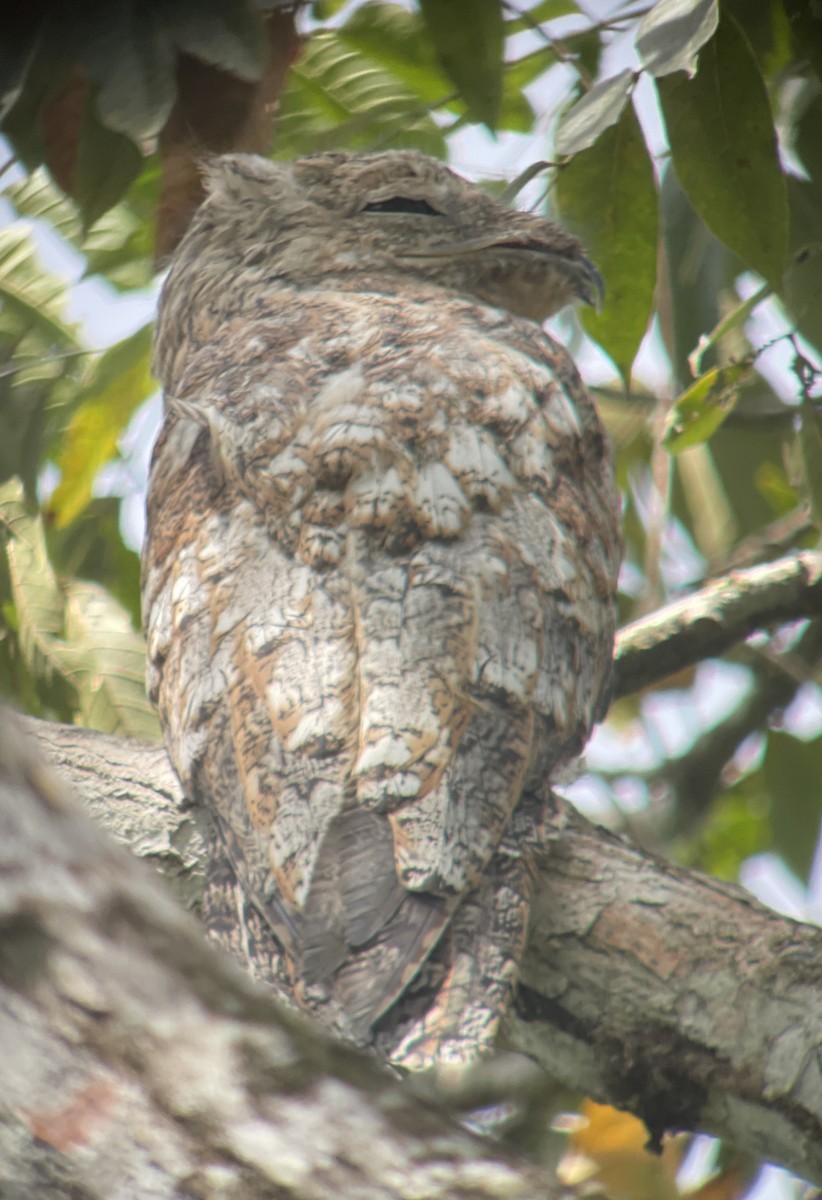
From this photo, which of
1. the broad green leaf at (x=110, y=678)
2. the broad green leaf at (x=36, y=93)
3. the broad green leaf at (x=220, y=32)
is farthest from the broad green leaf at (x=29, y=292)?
the broad green leaf at (x=220, y=32)

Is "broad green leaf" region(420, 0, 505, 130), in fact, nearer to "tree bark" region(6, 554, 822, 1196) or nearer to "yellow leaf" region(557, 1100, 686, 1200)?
"tree bark" region(6, 554, 822, 1196)

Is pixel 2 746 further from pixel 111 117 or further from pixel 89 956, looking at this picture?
pixel 111 117

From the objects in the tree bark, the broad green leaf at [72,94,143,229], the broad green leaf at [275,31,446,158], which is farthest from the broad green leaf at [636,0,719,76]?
the tree bark

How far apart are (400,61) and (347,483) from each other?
1589 millimetres

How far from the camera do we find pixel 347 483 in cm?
238

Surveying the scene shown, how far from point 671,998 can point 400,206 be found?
91.9 inches

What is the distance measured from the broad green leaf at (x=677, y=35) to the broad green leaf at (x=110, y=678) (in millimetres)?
1953

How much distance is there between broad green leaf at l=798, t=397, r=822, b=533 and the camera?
3.27 m

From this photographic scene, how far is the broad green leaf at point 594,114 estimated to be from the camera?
2.45 metres

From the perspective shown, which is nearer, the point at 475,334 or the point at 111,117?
the point at 111,117

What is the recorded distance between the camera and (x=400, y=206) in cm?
369

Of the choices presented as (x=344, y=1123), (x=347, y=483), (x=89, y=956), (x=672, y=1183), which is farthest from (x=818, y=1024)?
(x=89, y=956)

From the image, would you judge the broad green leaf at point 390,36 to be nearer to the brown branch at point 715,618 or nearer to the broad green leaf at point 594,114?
the broad green leaf at point 594,114

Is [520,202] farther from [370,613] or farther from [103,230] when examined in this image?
[370,613]
